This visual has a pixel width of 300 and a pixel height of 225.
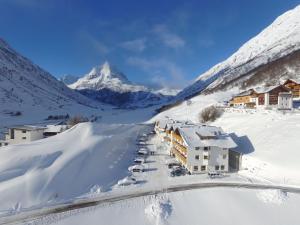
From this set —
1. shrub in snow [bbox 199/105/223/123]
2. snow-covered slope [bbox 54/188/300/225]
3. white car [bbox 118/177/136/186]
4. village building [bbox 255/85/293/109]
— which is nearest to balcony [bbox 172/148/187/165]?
white car [bbox 118/177/136/186]

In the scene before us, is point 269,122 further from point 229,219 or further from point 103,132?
point 103,132

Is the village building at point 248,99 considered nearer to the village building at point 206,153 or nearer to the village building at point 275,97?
the village building at point 275,97

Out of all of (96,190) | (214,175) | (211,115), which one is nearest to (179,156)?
(214,175)

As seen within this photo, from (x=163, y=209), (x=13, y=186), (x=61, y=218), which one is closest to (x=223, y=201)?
(x=163, y=209)

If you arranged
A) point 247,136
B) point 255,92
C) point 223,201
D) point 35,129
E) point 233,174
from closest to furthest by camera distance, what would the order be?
point 223,201 → point 233,174 → point 247,136 → point 35,129 → point 255,92

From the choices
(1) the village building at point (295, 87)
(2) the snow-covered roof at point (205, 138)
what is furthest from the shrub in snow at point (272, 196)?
(1) the village building at point (295, 87)

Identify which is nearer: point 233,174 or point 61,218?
point 61,218

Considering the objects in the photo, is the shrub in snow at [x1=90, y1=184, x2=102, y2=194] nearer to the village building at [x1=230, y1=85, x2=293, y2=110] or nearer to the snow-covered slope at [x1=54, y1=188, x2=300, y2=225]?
the snow-covered slope at [x1=54, y1=188, x2=300, y2=225]
